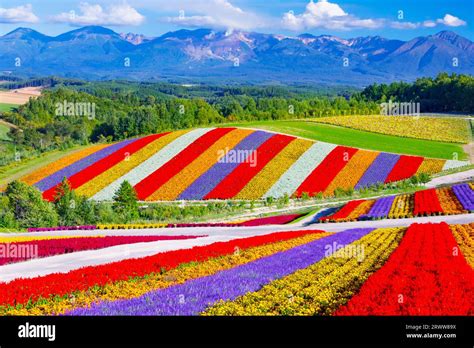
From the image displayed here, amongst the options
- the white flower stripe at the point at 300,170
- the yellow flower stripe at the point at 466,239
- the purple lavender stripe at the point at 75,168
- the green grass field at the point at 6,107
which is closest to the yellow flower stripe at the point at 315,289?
the yellow flower stripe at the point at 466,239

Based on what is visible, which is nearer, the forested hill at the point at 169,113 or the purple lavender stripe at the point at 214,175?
the purple lavender stripe at the point at 214,175

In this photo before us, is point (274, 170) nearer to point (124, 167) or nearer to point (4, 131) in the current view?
point (124, 167)

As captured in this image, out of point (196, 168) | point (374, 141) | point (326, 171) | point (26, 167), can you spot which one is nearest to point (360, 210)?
point (326, 171)

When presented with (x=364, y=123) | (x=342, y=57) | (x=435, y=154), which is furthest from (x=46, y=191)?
(x=364, y=123)

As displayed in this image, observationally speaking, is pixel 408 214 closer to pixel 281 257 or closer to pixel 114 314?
pixel 281 257

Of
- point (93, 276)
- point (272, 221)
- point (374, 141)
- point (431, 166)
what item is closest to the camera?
point (93, 276)

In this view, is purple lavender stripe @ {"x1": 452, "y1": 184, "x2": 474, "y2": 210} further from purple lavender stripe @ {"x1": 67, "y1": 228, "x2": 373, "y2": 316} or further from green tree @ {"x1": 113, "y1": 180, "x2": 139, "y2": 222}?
green tree @ {"x1": 113, "y1": 180, "x2": 139, "y2": 222}

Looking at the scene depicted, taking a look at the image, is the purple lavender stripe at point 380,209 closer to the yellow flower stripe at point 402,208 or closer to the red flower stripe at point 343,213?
the yellow flower stripe at point 402,208
